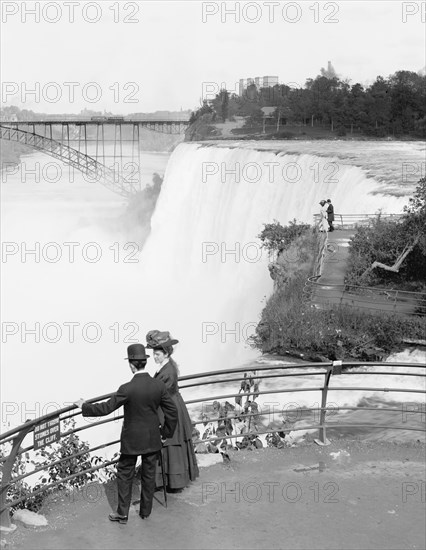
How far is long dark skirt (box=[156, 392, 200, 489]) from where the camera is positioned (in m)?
7.74

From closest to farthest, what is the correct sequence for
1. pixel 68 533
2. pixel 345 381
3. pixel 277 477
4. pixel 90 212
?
pixel 68 533 < pixel 277 477 < pixel 345 381 < pixel 90 212

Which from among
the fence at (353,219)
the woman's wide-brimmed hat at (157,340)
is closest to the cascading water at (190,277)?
the fence at (353,219)

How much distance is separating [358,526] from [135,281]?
123 feet

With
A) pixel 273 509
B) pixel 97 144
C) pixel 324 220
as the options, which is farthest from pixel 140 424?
pixel 97 144

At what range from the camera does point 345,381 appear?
17484mm

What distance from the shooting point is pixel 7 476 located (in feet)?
23.3

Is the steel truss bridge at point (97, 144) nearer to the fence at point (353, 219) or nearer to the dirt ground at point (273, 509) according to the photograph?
the fence at point (353, 219)

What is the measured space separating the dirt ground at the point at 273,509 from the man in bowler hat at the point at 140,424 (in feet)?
0.84

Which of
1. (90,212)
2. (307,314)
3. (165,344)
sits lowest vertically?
(90,212)

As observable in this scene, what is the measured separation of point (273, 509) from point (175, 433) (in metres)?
1.06

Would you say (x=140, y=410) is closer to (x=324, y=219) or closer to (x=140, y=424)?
(x=140, y=424)

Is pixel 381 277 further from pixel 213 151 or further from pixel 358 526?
pixel 213 151

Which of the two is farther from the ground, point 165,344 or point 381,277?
point 165,344

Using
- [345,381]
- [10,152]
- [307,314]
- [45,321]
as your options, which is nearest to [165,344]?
[345,381]
